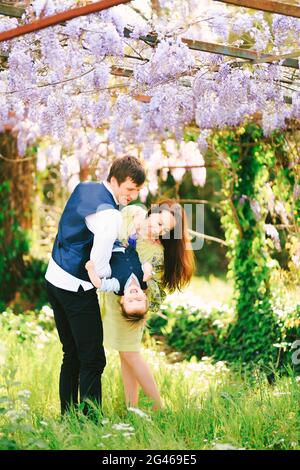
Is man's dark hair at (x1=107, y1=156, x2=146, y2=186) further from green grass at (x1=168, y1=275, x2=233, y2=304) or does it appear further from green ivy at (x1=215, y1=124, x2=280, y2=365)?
green grass at (x1=168, y1=275, x2=233, y2=304)

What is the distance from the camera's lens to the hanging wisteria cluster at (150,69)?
13.6 feet

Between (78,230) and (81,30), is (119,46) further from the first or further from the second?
(78,230)

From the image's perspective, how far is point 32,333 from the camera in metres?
6.39

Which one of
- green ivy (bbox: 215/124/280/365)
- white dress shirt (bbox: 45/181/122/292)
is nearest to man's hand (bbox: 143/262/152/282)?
white dress shirt (bbox: 45/181/122/292)

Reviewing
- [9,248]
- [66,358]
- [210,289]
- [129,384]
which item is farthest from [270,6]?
[210,289]

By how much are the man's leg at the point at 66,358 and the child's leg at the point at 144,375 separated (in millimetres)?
308

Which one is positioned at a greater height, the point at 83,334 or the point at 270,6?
the point at 270,6

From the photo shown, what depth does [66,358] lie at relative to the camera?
397 centimetres

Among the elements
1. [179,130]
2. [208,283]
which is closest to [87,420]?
[179,130]

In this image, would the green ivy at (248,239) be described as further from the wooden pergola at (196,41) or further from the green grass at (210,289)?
the green grass at (210,289)

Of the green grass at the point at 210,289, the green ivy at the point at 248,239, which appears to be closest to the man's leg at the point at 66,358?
the green ivy at the point at 248,239

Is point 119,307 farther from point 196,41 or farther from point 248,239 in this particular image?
point 248,239

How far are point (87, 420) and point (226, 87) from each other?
1898 mm

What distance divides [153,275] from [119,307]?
231mm
